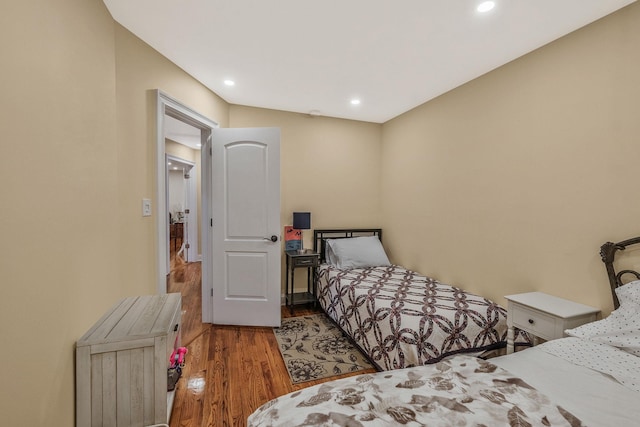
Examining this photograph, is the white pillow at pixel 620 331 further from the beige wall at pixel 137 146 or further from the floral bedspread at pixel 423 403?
the beige wall at pixel 137 146

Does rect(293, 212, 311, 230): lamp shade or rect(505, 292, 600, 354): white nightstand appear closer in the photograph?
rect(505, 292, 600, 354): white nightstand

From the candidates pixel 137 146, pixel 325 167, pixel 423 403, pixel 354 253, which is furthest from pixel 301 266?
pixel 423 403

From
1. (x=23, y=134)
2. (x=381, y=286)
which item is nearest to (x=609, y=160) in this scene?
(x=381, y=286)

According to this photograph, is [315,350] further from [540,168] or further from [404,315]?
[540,168]

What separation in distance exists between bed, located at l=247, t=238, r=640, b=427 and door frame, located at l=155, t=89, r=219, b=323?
166 cm

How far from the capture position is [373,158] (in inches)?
156

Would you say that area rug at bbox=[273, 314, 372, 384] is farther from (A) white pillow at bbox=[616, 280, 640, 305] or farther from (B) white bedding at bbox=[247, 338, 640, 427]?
(A) white pillow at bbox=[616, 280, 640, 305]

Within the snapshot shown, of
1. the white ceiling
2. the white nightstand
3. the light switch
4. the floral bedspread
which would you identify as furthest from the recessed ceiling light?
the light switch

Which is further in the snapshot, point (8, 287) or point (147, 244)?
point (147, 244)

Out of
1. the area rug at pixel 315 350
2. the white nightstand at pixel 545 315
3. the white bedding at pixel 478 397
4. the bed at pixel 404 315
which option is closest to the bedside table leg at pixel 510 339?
the white nightstand at pixel 545 315

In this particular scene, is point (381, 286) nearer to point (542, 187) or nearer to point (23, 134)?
point (542, 187)

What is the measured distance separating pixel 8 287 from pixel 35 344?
282 mm

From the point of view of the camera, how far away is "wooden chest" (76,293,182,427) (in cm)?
132

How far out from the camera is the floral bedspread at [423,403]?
2.94ft
